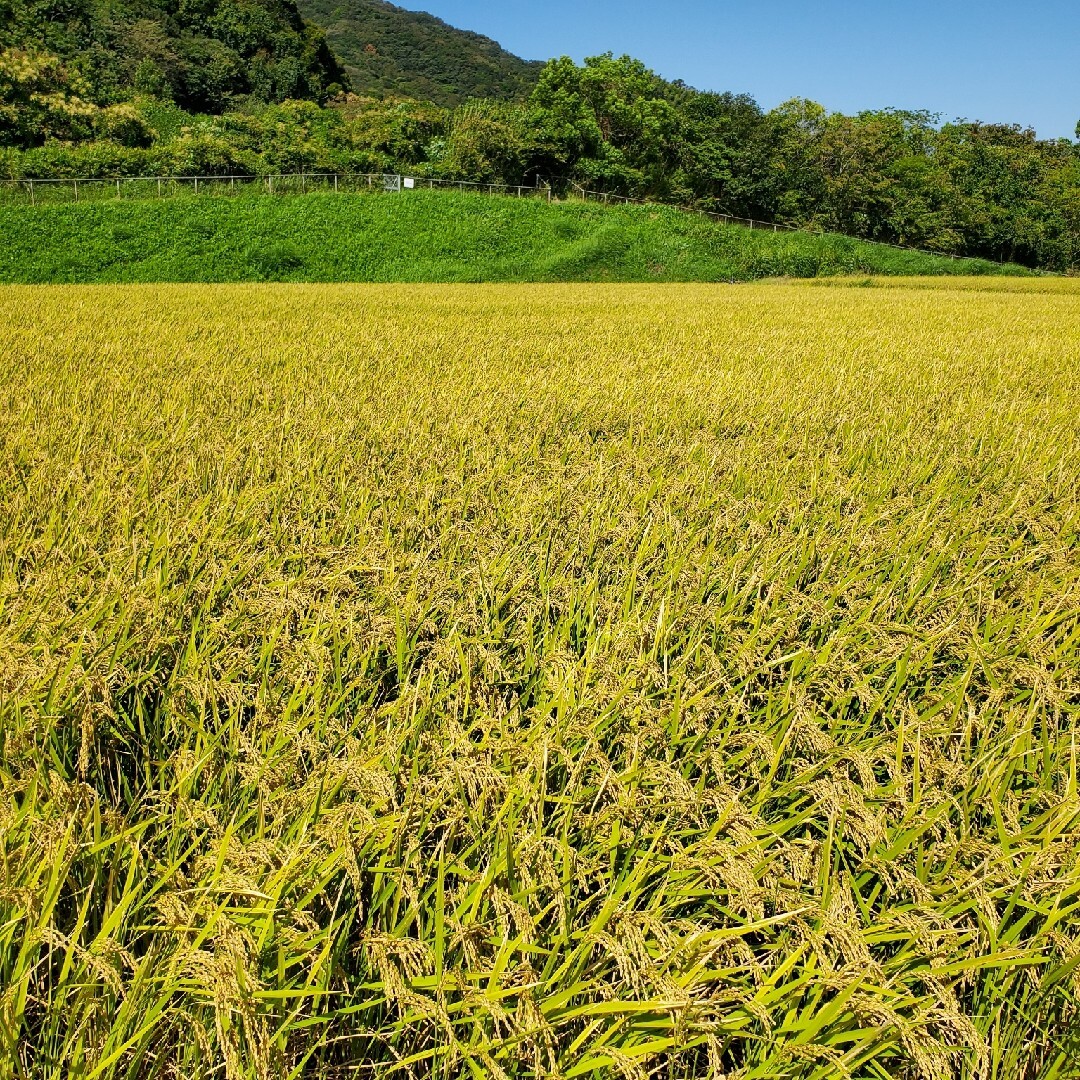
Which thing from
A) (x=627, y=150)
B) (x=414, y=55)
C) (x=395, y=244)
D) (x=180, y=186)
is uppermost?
(x=414, y=55)

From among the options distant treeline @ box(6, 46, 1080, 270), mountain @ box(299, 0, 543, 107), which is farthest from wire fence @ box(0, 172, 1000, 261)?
mountain @ box(299, 0, 543, 107)

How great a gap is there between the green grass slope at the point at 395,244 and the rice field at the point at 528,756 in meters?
19.2

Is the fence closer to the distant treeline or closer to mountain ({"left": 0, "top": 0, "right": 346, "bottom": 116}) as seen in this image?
the distant treeline

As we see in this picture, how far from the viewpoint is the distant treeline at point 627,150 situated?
31.6m

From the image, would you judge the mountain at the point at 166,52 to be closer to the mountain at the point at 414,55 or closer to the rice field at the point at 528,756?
the mountain at the point at 414,55

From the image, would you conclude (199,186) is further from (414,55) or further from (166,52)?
(414,55)

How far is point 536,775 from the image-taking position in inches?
51.6

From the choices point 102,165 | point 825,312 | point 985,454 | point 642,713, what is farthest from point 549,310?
point 102,165

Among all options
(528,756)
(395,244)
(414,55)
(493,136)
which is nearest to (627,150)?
(493,136)

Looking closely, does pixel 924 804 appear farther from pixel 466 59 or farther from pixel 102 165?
pixel 466 59

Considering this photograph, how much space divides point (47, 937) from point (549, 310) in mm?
11934

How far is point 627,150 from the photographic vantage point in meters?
48.7

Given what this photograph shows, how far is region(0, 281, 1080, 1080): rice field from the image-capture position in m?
0.95

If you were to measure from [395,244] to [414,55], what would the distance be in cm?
11440
